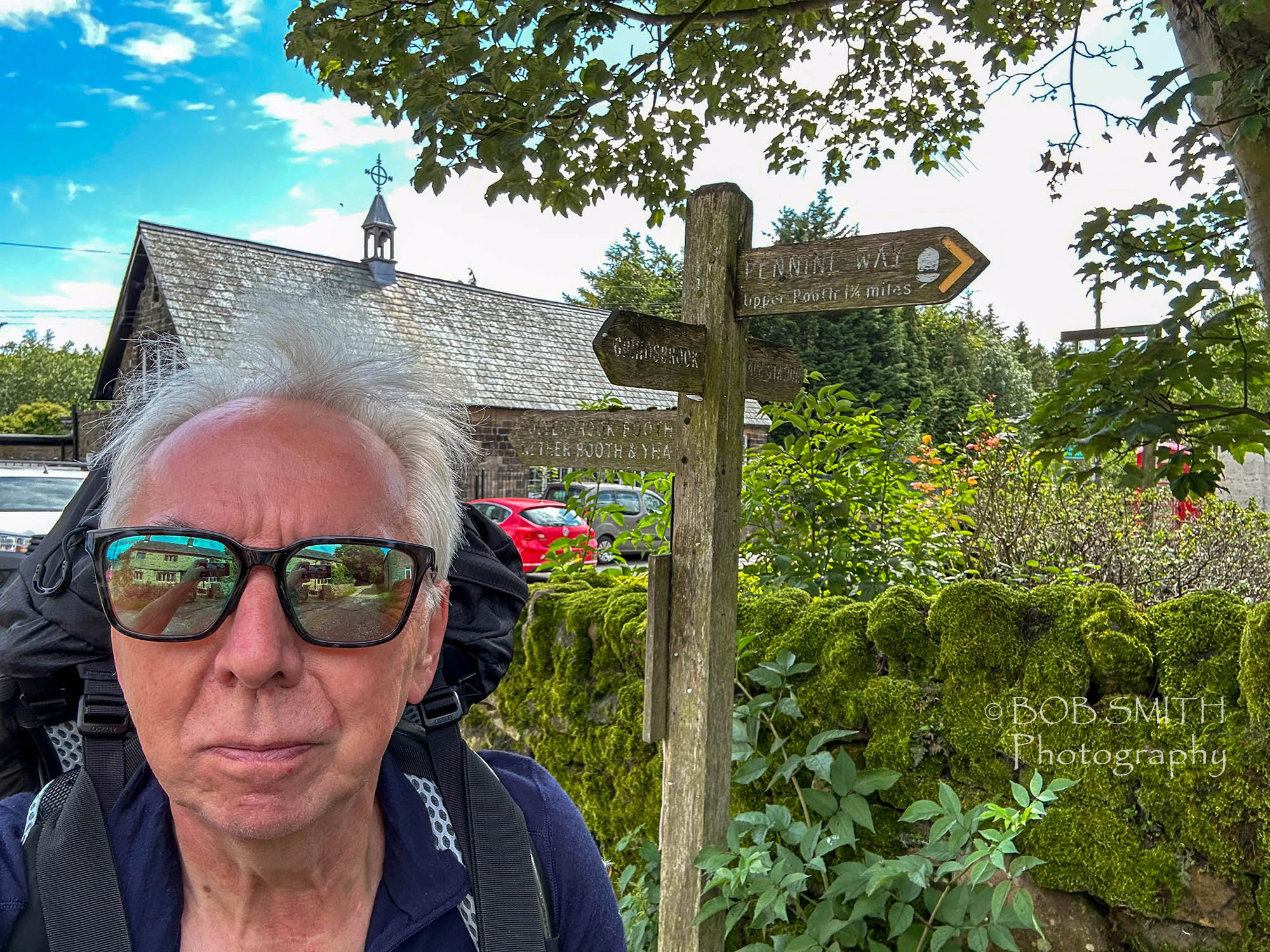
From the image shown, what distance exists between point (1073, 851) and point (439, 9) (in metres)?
3.72

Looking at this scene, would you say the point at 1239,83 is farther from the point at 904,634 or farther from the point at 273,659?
the point at 273,659

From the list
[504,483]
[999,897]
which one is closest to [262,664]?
[999,897]

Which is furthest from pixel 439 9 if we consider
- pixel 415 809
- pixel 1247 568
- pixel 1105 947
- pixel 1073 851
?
pixel 1247 568

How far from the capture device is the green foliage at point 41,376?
52.5 meters

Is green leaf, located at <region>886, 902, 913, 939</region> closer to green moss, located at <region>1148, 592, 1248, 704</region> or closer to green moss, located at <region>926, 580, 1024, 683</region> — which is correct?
green moss, located at <region>926, 580, 1024, 683</region>

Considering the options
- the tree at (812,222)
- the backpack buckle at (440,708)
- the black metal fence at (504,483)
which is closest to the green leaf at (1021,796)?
the backpack buckle at (440,708)

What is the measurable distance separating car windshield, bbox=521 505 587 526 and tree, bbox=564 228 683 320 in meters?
27.2

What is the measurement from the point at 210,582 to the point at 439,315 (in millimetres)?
23408

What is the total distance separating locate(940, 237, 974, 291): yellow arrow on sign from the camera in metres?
2.30

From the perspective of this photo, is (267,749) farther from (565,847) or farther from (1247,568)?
(1247,568)

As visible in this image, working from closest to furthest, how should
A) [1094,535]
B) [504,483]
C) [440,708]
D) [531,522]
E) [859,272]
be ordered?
[440,708] < [859,272] < [1094,535] < [531,522] < [504,483]

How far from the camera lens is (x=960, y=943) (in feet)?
8.43

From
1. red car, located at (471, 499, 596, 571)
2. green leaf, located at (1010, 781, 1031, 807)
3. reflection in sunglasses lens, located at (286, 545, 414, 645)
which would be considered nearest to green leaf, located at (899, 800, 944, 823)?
green leaf, located at (1010, 781, 1031, 807)

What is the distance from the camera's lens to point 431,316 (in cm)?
2336
